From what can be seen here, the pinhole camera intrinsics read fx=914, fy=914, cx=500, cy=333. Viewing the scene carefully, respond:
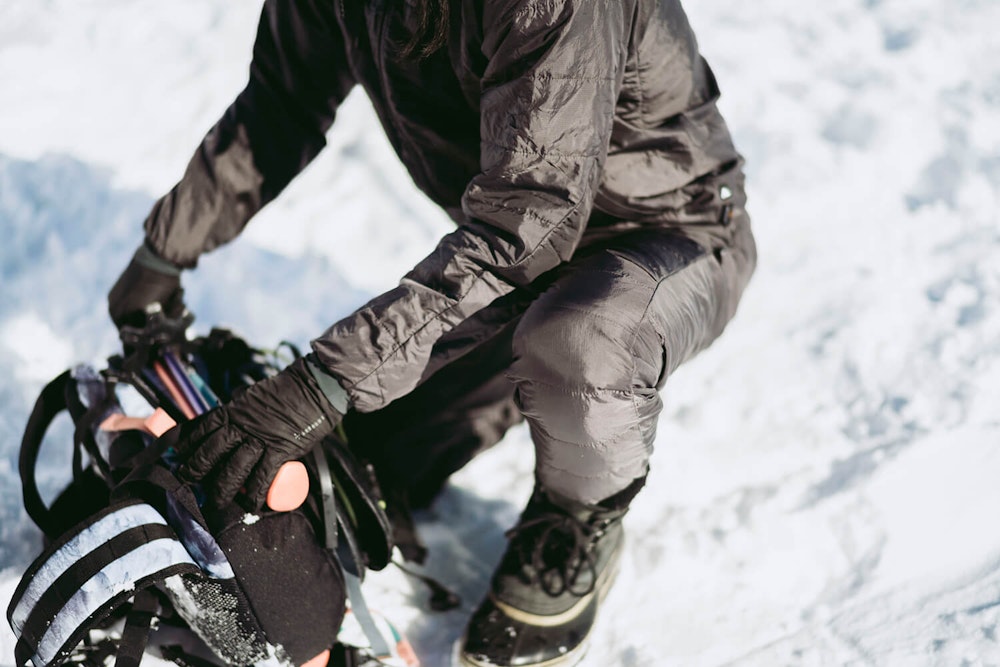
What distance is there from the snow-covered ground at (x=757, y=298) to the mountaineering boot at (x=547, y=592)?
10cm

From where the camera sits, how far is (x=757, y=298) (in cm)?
240

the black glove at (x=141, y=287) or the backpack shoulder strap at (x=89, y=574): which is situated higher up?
the black glove at (x=141, y=287)

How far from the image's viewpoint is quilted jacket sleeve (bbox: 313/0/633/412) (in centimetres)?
124

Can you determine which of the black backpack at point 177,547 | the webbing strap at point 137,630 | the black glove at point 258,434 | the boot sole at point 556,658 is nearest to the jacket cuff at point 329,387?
the black glove at point 258,434

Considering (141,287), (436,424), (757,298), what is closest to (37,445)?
(141,287)

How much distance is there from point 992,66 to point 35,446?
3.03m

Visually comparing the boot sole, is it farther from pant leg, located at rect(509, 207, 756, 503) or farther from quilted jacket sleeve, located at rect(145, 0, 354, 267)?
quilted jacket sleeve, located at rect(145, 0, 354, 267)

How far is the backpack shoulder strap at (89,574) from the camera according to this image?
3.98 ft

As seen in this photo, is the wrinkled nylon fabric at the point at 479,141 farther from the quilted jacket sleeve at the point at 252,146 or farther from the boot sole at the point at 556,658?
the boot sole at the point at 556,658

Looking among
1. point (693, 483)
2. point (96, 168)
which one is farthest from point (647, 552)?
point (96, 168)

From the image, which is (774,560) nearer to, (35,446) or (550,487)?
(550,487)

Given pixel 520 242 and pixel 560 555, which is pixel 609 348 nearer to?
pixel 520 242

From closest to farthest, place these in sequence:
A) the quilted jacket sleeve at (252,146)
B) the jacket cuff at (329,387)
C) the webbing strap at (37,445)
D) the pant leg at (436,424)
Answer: the jacket cuff at (329,387) → the webbing strap at (37,445) → the quilted jacket sleeve at (252,146) → the pant leg at (436,424)

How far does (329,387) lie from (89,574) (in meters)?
0.40
